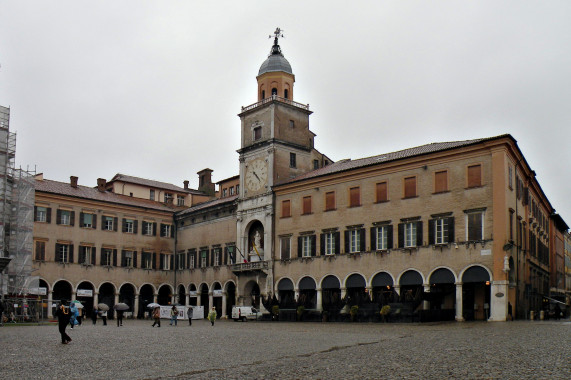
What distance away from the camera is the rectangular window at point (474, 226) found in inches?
1646

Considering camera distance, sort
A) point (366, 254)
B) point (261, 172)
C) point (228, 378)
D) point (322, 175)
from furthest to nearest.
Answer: point (261, 172), point (322, 175), point (366, 254), point (228, 378)

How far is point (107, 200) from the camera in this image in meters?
64.5

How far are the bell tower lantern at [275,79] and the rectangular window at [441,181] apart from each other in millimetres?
20587

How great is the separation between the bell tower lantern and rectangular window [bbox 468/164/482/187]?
22781 mm

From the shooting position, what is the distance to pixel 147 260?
67.0 meters

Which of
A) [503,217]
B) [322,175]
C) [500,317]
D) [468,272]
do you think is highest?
[322,175]

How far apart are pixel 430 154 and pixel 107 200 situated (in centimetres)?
3290

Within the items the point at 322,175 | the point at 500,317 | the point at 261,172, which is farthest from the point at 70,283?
the point at 500,317

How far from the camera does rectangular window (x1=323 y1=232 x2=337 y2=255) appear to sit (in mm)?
51125

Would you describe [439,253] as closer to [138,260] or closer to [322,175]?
[322,175]

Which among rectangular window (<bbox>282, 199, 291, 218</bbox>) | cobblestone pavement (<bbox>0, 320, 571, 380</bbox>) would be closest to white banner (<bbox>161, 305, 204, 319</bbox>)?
rectangular window (<bbox>282, 199, 291, 218</bbox>)

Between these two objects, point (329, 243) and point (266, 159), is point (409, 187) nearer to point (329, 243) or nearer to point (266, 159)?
point (329, 243)

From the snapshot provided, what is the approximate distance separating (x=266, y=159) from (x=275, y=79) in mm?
8158

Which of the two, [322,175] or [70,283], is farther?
[70,283]
